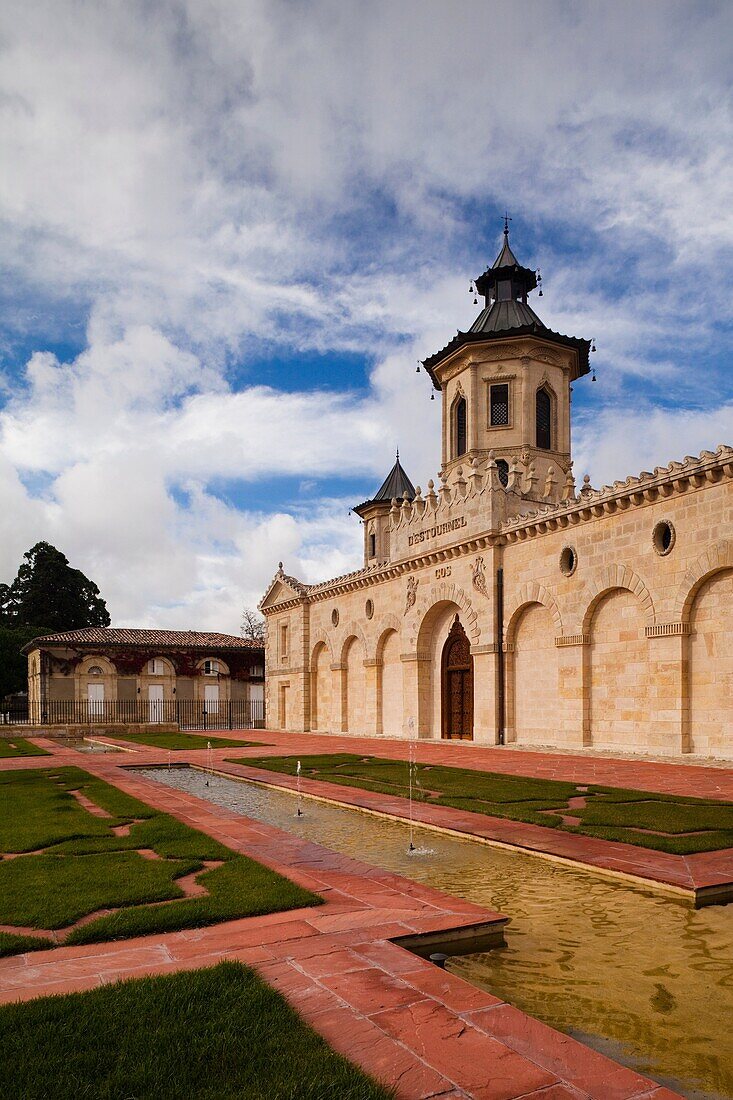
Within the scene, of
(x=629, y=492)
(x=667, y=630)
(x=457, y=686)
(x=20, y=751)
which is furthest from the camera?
(x=457, y=686)

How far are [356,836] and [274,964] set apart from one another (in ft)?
17.1

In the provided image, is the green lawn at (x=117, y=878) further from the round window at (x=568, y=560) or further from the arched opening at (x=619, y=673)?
the round window at (x=568, y=560)

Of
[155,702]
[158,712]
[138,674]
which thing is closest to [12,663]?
[138,674]

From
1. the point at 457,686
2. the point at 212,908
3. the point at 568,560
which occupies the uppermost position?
the point at 568,560

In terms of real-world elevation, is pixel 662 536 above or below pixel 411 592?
above

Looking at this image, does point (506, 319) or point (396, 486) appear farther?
point (396, 486)

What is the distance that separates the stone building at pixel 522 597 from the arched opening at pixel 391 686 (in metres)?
0.10

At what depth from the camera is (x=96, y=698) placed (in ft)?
165

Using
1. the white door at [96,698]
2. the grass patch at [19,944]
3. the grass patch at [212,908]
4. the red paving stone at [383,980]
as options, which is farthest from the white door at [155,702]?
the grass patch at [19,944]

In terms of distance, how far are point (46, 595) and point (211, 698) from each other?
24.1 m

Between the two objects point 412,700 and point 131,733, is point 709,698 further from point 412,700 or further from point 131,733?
point 131,733

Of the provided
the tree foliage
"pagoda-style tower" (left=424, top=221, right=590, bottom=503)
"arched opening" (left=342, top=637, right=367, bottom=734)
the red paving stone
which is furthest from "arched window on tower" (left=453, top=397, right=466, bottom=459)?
the tree foliage

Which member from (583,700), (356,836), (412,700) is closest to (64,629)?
(412,700)

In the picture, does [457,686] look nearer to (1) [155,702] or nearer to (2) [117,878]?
(2) [117,878]
